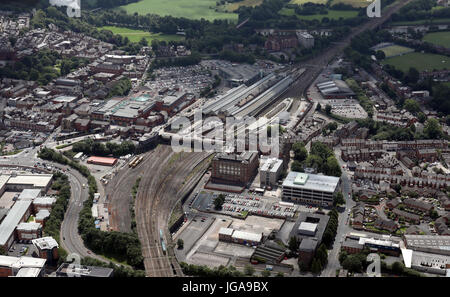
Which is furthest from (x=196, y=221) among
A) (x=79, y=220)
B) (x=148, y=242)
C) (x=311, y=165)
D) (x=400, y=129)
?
(x=400, y=129)

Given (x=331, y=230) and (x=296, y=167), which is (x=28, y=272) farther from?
(x=296, y=167)

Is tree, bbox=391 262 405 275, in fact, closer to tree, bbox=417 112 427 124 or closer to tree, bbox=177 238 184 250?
Answer: tree, bbox=177 238 184 250

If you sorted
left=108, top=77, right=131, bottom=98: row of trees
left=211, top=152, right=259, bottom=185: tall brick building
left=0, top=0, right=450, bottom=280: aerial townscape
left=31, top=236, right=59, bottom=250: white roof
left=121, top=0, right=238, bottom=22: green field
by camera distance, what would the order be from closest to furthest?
left=31, top=236, right=59, bottom=250: white roof → left=0, top=0, right=450, bottom=280: aerial townscape → left=211, top=152, right=259, bottom=185: tall brick building → left=108, top=77, right=131, bottom=98: row of trees → left=121, top=0, right=238, bottom=22: green field

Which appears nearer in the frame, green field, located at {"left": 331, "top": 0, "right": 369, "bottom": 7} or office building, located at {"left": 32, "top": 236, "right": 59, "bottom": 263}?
office building, located at {"left": 32, "top": 236, "right": 59, "bottom": 263}

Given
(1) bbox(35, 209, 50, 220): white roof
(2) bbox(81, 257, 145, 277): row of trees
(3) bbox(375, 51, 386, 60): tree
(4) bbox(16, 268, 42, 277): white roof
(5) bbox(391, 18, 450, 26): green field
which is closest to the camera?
(4) bbox(16, 268, 42, 277): white roof

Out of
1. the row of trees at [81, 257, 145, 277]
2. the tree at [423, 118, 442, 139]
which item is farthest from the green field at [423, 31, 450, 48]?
the row of trees at [81, 257, 145, 277]

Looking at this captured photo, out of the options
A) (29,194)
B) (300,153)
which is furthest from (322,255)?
(29,194)

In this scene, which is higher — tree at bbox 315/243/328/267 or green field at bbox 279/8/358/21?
green field at bbox 279/8/358/21

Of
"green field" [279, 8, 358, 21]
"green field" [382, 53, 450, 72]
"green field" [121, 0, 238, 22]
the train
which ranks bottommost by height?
the train
